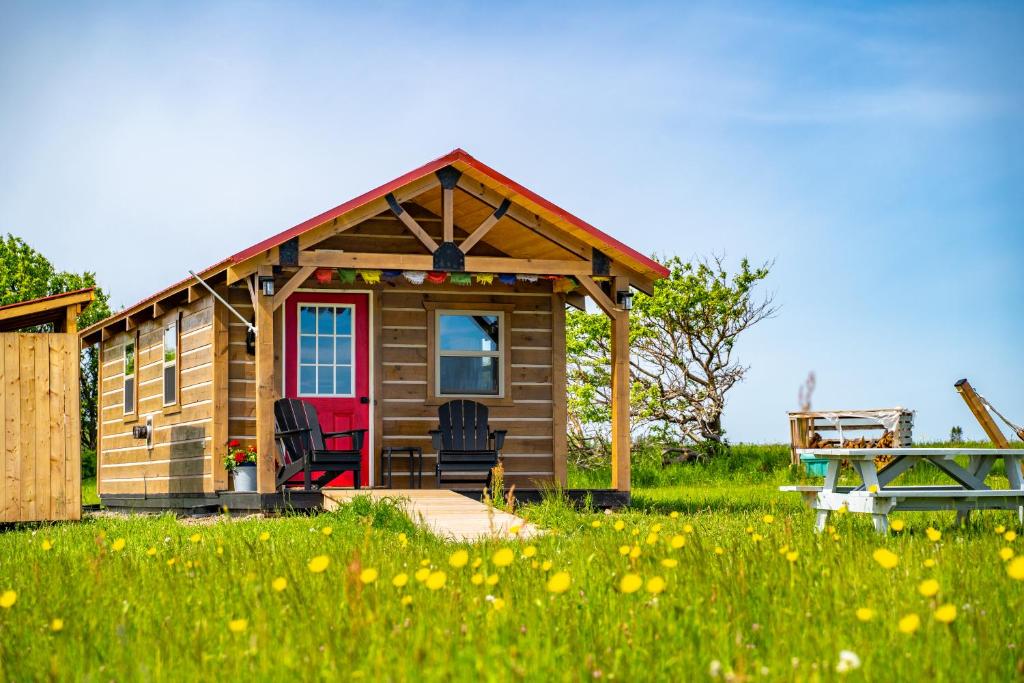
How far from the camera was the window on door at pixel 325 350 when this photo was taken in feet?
41.3

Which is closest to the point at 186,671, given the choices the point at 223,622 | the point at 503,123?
the point at 223,622

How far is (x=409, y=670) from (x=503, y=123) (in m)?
10.5

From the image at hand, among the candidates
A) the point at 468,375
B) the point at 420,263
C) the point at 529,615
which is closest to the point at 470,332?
the point at 468,375

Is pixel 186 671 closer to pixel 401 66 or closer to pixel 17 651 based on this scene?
pixel 17 651

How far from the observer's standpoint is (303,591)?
157 inches

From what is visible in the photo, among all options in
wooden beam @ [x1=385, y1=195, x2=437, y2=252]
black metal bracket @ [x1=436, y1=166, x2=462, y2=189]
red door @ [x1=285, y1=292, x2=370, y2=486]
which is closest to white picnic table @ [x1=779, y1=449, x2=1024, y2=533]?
wooden beam @ [x1=385, y1=195, x2=437, y2=252]

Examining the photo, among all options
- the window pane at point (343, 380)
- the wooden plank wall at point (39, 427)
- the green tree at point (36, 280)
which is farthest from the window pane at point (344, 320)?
the green tree at point (36, 280)

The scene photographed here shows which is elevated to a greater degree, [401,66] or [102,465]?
[401,66]

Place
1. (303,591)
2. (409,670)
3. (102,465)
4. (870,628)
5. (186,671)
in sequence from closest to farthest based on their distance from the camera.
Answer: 1. (409,670)
2. (186,671)
3. (870,628)
4. (303,591)
5. (102,465)

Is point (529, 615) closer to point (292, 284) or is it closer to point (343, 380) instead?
point (292, 284)

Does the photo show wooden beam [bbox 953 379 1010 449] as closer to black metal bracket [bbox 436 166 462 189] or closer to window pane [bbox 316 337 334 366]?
black metal bracket [bbox 436 166 462 189]

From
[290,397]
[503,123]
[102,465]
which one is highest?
[503,123]

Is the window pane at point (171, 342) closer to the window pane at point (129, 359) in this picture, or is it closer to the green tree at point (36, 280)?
the window pane at point (129, 359)

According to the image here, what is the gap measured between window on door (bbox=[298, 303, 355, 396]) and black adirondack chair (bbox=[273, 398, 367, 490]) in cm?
107
